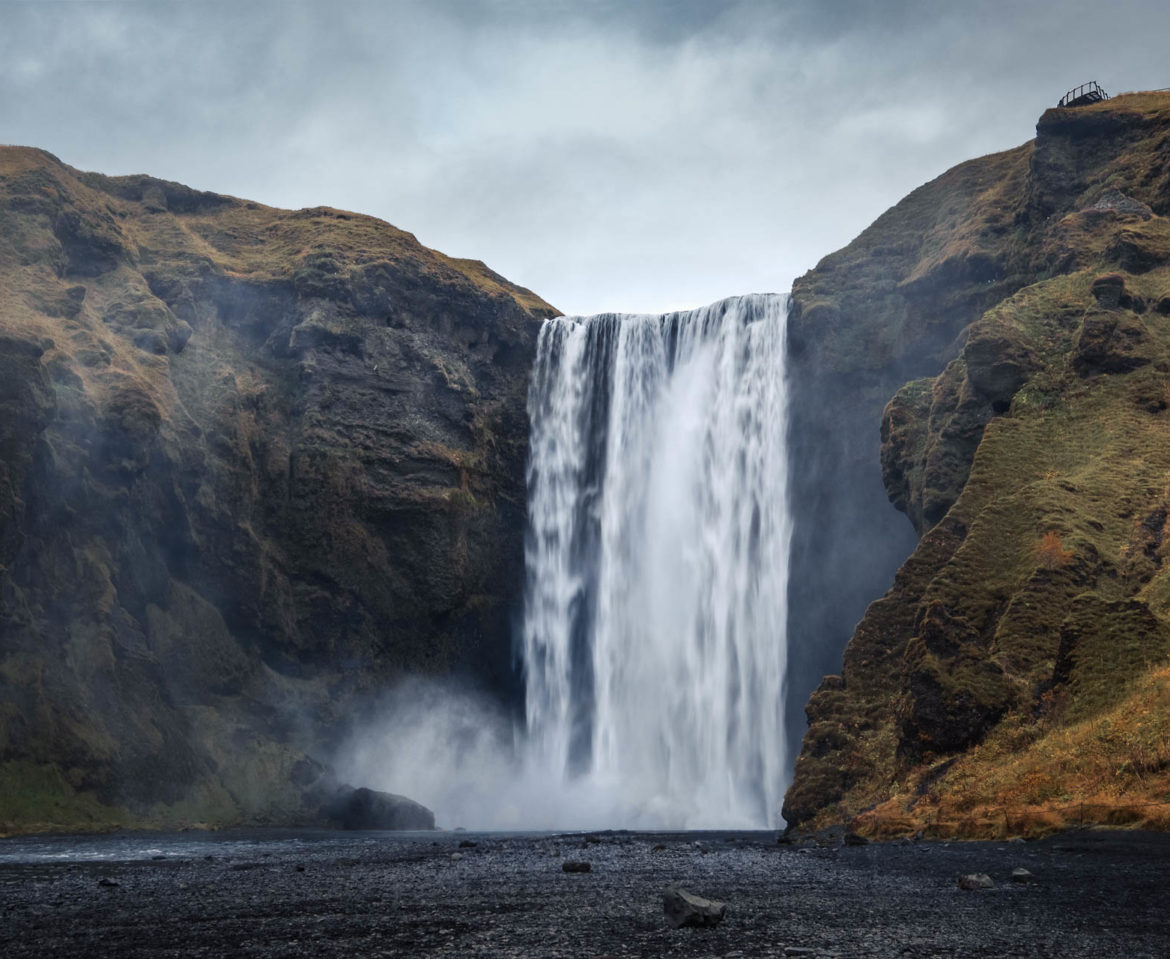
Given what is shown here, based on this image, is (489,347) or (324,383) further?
(489,347)

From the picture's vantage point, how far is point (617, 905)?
619 inches

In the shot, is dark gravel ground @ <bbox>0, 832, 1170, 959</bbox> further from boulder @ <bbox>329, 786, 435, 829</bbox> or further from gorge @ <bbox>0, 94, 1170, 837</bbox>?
boulder @ <bbox>329, 786, 435, 829</bbox>

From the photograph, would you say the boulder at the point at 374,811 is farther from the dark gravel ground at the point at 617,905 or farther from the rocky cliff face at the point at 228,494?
the dark gravel ground at the point at 617,905

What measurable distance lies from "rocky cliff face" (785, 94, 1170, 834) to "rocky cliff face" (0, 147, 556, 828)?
25.2 m

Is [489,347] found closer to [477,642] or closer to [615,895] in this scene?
[477,642]

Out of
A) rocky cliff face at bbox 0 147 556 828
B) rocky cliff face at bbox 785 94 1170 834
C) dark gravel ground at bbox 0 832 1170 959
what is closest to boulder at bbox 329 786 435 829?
rocky cliff face at bbox 0 147 556 828

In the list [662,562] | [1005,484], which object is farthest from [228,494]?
[1005,484]

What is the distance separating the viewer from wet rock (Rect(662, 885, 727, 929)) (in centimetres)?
1287

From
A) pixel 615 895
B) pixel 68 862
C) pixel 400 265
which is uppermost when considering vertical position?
pixel 400 265

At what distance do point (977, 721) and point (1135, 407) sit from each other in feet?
56.4

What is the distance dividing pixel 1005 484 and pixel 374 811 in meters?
39.9

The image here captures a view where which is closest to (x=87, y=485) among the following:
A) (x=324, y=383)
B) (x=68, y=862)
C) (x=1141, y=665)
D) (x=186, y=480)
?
(x=186, y=480)

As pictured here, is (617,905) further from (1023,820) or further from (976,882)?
(1023,820)

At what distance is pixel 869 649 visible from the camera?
38.5m
